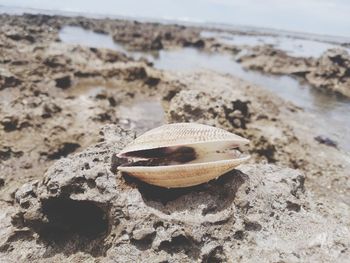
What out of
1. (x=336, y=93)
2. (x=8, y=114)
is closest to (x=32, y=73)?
(x=8, y=114)

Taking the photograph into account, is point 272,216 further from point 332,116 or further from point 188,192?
point 332,116

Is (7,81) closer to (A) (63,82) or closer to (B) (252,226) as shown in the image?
(A) (63,82)

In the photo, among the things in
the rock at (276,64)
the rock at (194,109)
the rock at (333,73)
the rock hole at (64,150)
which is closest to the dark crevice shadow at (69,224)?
the rock at (194,109)

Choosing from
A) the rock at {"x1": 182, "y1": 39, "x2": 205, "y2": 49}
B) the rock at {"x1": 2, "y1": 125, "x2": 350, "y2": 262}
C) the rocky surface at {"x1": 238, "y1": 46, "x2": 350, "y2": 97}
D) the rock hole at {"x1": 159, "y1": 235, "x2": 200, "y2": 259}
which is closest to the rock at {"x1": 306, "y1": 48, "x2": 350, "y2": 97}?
the rocky surface at {"x1": 238, "y1": 46, "x2": 350, "y2": 97}

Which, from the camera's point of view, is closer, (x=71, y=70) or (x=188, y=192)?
(x=188, y=192)

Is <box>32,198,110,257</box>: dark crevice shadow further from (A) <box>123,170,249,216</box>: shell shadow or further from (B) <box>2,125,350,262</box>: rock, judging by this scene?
(A) <box>123,170,249,216</box>: shell shadow

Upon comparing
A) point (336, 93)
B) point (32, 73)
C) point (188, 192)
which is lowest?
point (336, 93)
